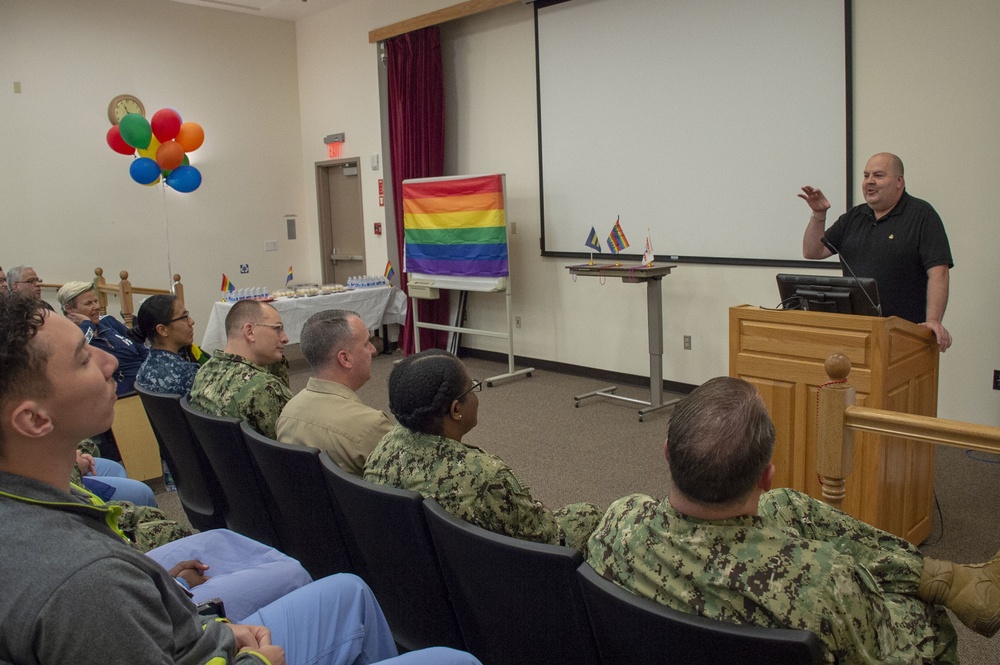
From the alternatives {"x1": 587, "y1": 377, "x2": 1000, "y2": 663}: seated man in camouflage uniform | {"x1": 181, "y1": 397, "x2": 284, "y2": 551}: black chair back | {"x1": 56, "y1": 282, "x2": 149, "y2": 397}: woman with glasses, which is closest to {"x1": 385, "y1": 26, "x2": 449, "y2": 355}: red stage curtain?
{"x1": 56, "y1": 282, "x2": 149, "y2": 397}: woman with glasses

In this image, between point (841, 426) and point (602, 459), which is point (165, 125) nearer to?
point (602, 459)

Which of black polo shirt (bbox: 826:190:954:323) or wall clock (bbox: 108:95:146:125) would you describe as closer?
black polo shirt (bbox: 826:190:954:323)

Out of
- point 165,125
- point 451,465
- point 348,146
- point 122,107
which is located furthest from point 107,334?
point 348,146

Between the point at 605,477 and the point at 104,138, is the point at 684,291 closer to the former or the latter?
the point at 605,477

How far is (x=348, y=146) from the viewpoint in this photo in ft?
27.3

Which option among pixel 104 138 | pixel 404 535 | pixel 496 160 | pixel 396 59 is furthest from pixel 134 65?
pixel 404 535

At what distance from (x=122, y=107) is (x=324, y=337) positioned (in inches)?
249

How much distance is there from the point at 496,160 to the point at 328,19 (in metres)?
2.86

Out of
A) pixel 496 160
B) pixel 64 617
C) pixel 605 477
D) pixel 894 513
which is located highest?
pixel 496 160

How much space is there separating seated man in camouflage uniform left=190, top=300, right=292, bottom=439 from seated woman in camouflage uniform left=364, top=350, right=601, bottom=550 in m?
0.82

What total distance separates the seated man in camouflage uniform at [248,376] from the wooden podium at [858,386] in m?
1.68

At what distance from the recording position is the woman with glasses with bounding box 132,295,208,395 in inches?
129

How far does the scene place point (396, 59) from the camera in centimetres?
744

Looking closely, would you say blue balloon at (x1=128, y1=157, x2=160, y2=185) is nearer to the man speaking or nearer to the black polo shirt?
the man speaking
